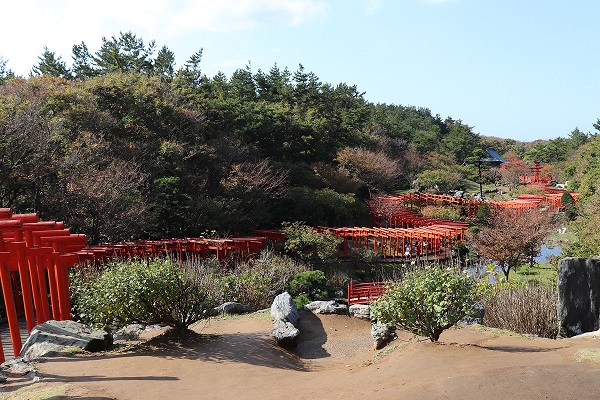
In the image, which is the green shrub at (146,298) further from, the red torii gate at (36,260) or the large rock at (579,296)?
the large rock at (579,296)

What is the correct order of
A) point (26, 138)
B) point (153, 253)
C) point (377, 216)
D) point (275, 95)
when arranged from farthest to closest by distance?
1. point (275, 95)
2. point (377, 216)
3. point (153, 253)
4. point (26, 138)

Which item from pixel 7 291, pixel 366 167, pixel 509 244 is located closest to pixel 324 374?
pixel 7 291

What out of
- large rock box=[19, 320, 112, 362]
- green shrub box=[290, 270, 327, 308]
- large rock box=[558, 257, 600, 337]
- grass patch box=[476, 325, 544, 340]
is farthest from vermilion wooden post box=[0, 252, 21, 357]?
large rock box=[558, 257, 600, 337]

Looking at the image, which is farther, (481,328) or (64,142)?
(64,142)

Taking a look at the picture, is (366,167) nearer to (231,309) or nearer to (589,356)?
(231,309)

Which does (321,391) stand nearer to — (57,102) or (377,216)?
(57,102)

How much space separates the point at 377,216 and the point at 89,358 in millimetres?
22009

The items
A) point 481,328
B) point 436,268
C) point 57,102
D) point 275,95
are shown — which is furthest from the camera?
point 275,95

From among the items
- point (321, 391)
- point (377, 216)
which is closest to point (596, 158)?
point (377, 216)

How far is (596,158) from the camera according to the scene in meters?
29.1

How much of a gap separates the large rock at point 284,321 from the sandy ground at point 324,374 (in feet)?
2.27

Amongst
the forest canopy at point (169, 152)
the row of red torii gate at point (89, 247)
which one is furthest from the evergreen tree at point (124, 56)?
the row of red torii gate at point (89, 247)

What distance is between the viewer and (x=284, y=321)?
10492 mm

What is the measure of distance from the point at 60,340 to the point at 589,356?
24.6 ft
